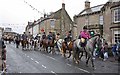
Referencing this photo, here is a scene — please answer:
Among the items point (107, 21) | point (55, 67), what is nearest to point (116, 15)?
point (107, 21)

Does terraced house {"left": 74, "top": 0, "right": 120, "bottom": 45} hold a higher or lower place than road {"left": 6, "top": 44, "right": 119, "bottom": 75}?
higher

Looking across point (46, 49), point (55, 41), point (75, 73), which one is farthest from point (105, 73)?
point (46, 49)

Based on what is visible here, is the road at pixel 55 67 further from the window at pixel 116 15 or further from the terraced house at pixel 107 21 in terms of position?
the window at pixel 116 15

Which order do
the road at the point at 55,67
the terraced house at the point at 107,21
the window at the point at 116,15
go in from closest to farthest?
the road at the point at 55,67
the window at the point at 116,15
the terraced house at the point at 107,21

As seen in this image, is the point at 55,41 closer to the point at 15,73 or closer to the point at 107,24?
the point at 107,24

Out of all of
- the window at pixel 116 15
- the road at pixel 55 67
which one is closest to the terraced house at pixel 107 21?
the window at pixel 116 15

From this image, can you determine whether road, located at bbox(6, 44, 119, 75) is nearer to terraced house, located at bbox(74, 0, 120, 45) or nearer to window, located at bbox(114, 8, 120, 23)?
terraced house, located at bbox(74, 0, 120, 45)

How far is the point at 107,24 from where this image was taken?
41.6 meters

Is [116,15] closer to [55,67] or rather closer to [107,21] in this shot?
[107,21]

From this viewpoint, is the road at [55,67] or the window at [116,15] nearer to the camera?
the road at [55,67]

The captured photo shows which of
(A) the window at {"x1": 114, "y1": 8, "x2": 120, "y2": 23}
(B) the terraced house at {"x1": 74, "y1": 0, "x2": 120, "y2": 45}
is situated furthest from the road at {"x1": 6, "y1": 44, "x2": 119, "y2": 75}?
(A) the window at {"x1": 114, "y1": 8, "x2": 120, "y2": 23}

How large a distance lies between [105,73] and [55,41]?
628 inches

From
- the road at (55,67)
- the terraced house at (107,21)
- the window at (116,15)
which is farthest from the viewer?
the terraced house at (107,21)

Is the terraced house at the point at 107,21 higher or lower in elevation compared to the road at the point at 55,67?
higher
